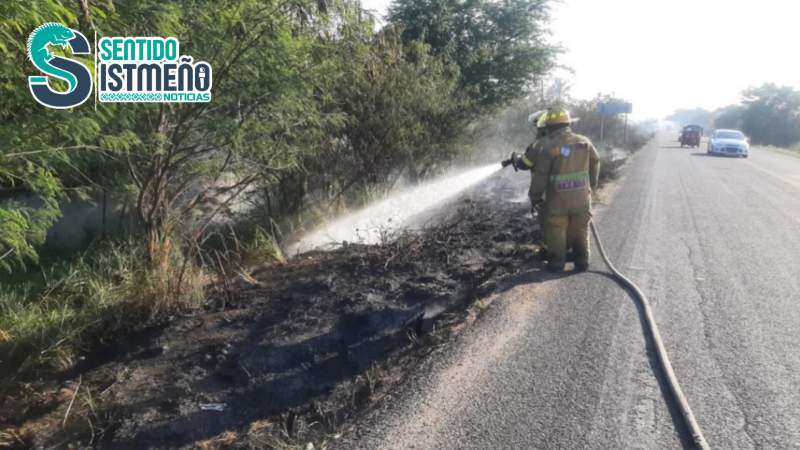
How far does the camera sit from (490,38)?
46.8 ft

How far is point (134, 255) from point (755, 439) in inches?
197

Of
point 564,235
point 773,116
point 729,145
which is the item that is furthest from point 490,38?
point 773,116

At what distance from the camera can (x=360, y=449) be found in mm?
2787

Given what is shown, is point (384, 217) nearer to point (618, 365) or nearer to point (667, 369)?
point (618, 365)

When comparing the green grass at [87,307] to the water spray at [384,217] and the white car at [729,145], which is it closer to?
the water spray at [384,217]

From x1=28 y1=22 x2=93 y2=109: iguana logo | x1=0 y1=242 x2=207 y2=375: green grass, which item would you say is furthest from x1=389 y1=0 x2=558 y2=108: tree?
x1=28 y1=22 x2=93 y2=109: iguana logo

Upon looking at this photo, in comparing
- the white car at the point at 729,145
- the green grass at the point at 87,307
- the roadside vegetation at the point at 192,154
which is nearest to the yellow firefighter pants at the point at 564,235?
the roadside vegetation at the point at 192,154

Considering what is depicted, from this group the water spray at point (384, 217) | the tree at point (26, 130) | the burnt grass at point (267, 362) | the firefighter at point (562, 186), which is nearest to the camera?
the tree at point (26, 130)

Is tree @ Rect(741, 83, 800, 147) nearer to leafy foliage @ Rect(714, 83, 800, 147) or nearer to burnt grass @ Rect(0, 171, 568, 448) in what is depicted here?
leafy foliage @ Rect(714, 83, 800, 147)

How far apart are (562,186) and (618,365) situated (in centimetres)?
252

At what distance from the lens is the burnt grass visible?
3.20m

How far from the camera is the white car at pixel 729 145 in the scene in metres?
25.9

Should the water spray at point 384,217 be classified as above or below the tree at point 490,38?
below

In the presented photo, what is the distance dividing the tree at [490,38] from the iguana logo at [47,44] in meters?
10.8
